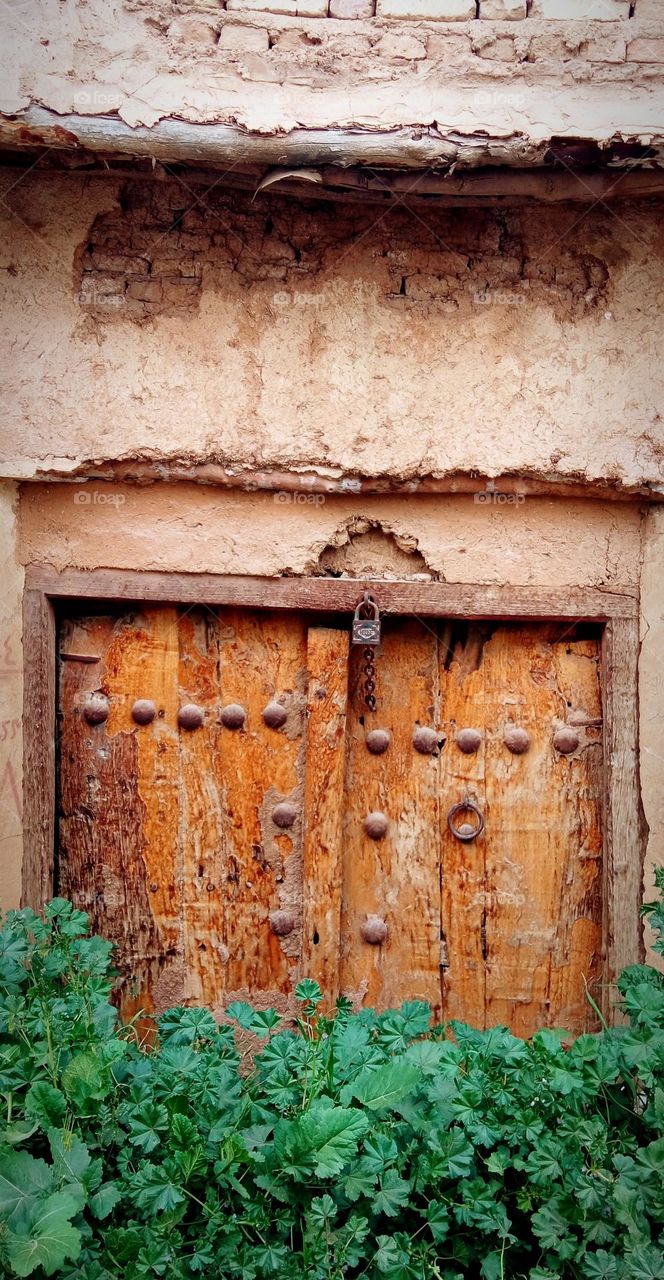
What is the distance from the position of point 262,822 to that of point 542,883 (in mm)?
798

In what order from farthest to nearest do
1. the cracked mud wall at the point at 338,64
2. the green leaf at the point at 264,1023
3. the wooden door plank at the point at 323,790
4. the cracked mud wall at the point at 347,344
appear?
the wooden door plank at the point at 323,790 → the cracked mud wall at the point at 347,344 → the cracked mud wall at the point at 338,64 → the green leaf at the point at 264,1023

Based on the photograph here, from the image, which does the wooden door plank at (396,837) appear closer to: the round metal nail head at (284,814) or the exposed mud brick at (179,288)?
the round metal nail head at (284,814)

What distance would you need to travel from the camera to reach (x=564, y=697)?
271cm

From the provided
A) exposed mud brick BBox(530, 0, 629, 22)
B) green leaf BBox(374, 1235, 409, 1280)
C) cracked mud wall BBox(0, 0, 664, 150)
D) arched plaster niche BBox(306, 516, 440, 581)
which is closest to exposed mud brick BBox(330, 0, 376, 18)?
cracked mud wall BBox(0, 0, 664, 150)

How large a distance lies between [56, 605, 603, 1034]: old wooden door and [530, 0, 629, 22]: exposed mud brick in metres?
1.55

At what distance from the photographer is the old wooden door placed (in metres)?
2.70

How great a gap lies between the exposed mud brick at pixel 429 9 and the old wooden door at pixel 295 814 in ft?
5.09

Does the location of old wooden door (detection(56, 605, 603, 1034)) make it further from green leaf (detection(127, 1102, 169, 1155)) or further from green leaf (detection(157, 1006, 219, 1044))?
green leaf (detection(127, 1102, 169, 1155))

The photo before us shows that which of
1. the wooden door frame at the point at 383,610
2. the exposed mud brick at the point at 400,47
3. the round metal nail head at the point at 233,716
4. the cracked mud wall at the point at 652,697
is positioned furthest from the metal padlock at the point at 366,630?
the exposed mud brick at the point at 400,47

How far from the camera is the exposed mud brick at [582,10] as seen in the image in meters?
2.43

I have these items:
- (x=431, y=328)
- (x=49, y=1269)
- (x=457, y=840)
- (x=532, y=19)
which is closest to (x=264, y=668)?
(x=457, y=840)

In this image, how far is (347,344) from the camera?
8.43 feet

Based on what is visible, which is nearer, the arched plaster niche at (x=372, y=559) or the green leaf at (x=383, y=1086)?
the green leaf at (x=383, y=1086)

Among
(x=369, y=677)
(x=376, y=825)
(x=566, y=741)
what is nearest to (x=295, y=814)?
(x=376, y=825)
